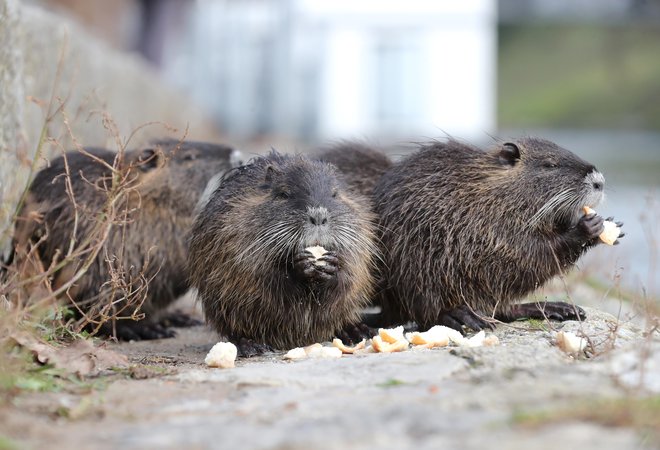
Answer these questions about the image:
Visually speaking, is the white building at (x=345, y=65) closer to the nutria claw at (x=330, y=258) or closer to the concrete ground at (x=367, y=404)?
the nutria claw at (x=330, y=258)

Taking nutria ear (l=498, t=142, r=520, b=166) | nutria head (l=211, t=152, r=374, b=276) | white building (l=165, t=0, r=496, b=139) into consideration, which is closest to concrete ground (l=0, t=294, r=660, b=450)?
nutria head (l=211, t=152, r=374, b=276)

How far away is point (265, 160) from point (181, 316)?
57.0 inches

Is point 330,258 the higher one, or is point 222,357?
point 330,258

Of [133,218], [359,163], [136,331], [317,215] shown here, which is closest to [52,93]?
[133,218]

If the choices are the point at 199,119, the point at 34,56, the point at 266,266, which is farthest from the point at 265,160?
the point at 199,119

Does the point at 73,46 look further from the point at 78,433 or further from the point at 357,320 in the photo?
the point at 78,433

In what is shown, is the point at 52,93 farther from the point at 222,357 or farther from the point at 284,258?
the point at 222,357

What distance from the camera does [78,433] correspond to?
2.87 meters

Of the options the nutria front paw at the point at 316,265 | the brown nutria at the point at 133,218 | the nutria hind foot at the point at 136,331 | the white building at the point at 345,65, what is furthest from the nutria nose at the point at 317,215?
the white building at the point at 345,65

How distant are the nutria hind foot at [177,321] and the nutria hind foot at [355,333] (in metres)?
1.39

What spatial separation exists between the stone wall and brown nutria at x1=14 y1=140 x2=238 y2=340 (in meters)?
0.16

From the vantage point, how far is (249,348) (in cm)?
465

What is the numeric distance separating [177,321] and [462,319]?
1924mm

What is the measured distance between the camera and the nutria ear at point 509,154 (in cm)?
502
